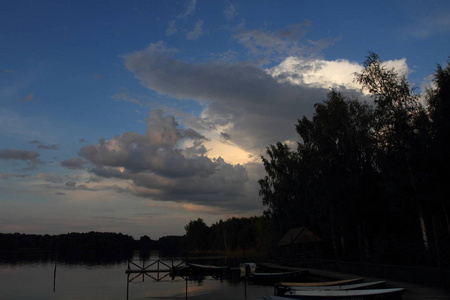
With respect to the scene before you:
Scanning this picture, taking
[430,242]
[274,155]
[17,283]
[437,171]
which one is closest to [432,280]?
[430,242]

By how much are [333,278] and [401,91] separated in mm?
14645

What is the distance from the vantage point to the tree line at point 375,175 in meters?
23.9

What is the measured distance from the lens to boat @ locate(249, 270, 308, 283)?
90.7 ft

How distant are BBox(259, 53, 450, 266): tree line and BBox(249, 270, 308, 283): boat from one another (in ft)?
18.4

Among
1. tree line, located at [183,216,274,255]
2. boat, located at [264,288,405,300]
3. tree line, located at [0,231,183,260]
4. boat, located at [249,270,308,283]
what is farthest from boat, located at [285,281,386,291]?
tree line, located at [0,231,183,260]

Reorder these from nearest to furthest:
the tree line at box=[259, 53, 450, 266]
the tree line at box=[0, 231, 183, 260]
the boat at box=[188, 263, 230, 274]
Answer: the tree line at box=[259, 53, 450, 266], the boat at box=[188, 263, 230, 274], the tree line at box=[0, 231, 183, 260]

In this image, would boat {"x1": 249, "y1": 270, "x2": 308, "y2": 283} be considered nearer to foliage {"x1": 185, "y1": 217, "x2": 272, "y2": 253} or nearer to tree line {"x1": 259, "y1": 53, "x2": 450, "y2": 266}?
tree line {"x1": 259, "y1": 53, "x2": 450, "y2": 266}

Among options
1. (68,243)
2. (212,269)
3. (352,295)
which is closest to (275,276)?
(212,269)

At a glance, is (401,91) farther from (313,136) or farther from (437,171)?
(313,136)

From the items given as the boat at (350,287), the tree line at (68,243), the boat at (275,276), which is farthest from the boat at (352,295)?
the tree line at (68,243)

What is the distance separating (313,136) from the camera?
3688 centimetres

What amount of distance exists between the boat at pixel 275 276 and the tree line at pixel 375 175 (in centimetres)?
561

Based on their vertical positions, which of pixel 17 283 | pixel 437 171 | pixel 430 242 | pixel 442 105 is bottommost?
pixel 17 283

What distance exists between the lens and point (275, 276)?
28.4m
